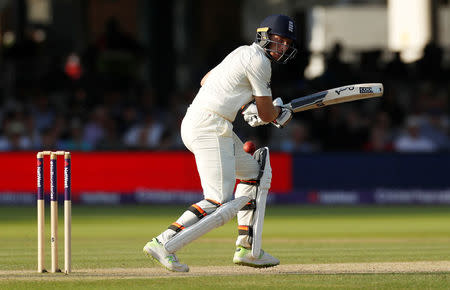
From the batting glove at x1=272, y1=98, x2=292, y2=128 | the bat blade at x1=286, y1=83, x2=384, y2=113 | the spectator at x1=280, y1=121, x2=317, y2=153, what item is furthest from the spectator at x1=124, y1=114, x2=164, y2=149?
the batting glove at x1=272, y1=98, x2=292, y2=128

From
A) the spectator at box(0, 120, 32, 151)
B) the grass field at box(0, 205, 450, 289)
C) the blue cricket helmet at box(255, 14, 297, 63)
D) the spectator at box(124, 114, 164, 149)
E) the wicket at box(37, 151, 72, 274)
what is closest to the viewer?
the grass field at box(0, 205, 450, 289)

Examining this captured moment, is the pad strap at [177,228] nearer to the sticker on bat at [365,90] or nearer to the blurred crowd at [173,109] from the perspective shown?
the sticker on bat at [365,90]

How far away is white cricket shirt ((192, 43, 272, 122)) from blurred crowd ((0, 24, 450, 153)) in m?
9.50

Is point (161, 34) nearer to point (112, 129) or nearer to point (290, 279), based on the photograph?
point (112, 129)

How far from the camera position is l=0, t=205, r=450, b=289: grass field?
7.11m

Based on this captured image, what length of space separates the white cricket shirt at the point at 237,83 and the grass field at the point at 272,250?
3.98 feet

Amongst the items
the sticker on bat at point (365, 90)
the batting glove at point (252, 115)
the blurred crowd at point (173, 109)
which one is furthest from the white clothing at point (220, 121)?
the blurred crowd at point (173, 109)

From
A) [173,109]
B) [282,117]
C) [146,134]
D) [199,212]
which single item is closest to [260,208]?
[199,212]

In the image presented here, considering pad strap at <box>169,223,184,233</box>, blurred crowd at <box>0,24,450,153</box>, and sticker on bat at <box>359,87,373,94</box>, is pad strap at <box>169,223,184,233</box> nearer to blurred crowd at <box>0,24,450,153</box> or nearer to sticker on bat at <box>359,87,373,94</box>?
sticker on bat at <box>359,87,373,94</box>

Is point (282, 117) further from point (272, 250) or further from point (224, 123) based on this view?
point (272, 250)

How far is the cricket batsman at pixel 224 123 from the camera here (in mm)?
7363

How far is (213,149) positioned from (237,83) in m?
0.50

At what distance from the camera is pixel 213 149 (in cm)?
743

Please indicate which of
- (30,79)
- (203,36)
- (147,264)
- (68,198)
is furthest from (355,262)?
(203,36)
